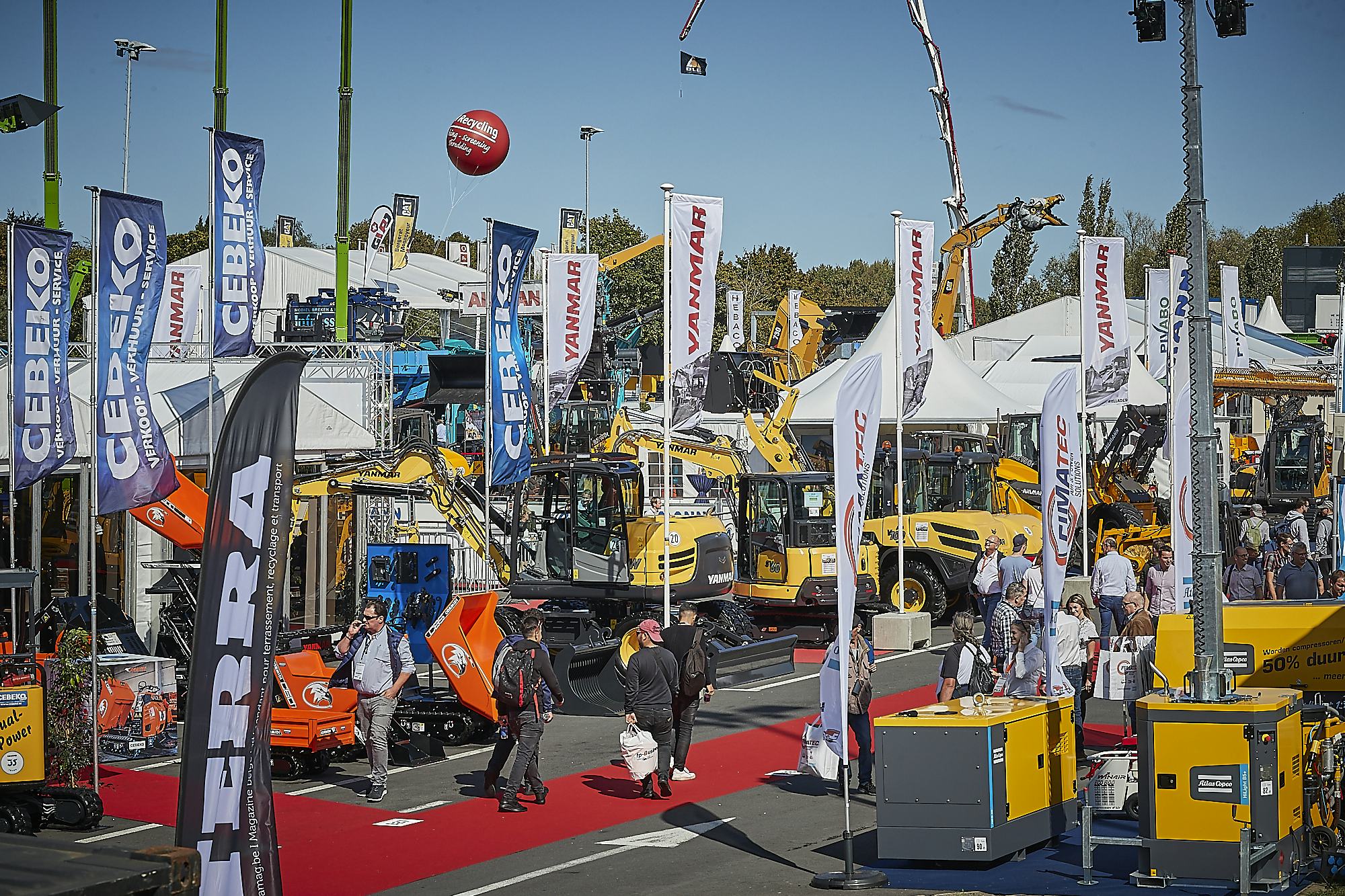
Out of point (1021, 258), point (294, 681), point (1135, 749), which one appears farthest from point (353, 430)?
point (1021, 258)

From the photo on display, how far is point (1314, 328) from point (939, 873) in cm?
7448

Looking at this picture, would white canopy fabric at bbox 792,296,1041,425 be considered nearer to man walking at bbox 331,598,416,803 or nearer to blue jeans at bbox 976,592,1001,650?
blue jeans at bbox 976,592,1001,650

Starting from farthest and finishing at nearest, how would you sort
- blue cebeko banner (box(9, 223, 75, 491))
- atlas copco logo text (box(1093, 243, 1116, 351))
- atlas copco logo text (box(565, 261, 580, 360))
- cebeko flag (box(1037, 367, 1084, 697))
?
atlas copco logo text (box(565, 261, 580, 360)) < atlas copco logo text (box(1093, 243, 1116, 351)) < blue cebeko banner (box(9, 223, 75, 491)) < cebeko flag (box(1037, 367, 1084, 697))

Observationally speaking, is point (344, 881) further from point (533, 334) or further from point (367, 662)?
point (533, 334)

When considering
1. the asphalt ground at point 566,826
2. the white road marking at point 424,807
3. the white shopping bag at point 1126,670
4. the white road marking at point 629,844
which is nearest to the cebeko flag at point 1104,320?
the asphalt ground at point 566,826

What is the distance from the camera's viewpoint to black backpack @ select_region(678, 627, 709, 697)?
14008 mm

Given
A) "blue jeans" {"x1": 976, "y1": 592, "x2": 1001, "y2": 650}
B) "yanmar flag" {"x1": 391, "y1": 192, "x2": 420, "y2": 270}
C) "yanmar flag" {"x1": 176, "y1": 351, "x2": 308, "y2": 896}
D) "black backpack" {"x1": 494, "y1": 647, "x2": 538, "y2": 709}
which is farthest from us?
"yanmar flag" {"x1": 391, "y1": 192, "x2": 420, "y2": 270}

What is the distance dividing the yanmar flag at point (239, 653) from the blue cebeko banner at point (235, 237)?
11.3 m

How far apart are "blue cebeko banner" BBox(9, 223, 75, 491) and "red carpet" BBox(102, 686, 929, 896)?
133 inches

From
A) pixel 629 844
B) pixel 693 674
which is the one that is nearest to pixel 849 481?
pixel 629 844

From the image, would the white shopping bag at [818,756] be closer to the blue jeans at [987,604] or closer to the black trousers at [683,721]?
the black trousers at [683,721]

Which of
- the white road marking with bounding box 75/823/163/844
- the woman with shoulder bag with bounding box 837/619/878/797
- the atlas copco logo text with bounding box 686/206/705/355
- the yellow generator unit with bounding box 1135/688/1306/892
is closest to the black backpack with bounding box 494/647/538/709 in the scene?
the woman with shoulder bag with bounding box 837/619/878/797

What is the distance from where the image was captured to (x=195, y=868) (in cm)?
475

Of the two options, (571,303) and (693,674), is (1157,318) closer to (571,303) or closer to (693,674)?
(571,303)
